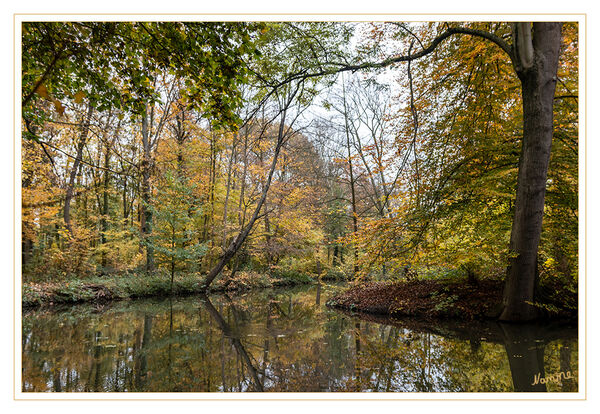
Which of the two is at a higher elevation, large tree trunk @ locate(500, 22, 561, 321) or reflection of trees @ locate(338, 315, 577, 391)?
large tree trunk @ locate(500, 22, 561, 321)

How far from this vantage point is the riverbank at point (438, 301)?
4973 mm

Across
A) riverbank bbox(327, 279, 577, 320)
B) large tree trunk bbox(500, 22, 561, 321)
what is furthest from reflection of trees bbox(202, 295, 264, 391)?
large tree trunk bbox(500, 22, 561, 321)

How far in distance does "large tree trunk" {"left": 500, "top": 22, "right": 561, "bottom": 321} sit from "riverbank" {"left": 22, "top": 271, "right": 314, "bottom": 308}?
388 inches

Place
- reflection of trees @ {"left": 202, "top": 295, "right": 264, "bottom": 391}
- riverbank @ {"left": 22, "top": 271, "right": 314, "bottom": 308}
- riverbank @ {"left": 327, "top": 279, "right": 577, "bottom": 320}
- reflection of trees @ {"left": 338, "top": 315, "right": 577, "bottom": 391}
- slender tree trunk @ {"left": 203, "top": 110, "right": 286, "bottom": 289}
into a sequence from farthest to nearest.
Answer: slender tree trunk @ {"left": 203, "top": 110, "right": 286, "bottom": 289}
riverbank @ {"left": 22, "top": 271, "right": 314, "bottom": 308}
riverbank @ {"left": 327, "top": 279, "right": 577, "bottom": 320}
reflection of trees @ {"left": 202, "top": 295, "right": 264, "bottom": 391}
reflection of trees @ {"left": 338, "top": 315, "right": 577, "bottom": 391}

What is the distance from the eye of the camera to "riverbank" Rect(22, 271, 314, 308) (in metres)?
7.82

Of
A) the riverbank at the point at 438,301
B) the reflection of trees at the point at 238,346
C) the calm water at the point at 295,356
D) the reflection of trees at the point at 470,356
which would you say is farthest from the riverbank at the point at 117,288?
the reflection of trees at the point at 470,356

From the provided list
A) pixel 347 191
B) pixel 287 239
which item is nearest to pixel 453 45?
pixel 347 191

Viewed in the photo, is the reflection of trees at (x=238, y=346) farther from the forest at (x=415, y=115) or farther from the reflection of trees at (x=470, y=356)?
the forest at (x=415, y=115)

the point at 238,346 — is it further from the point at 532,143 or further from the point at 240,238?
the point at 240,238

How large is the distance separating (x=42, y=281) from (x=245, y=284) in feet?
23.9

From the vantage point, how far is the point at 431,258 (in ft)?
15.9

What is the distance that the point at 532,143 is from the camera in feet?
12.5

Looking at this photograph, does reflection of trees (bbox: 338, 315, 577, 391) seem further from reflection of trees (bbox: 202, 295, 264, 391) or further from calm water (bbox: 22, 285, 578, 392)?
reflection of trees (bbox: 202, 295, 264, 391)

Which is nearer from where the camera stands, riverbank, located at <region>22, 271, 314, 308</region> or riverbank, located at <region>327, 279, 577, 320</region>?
riverbank, located at <region>327, 279, 577, 320</region>
